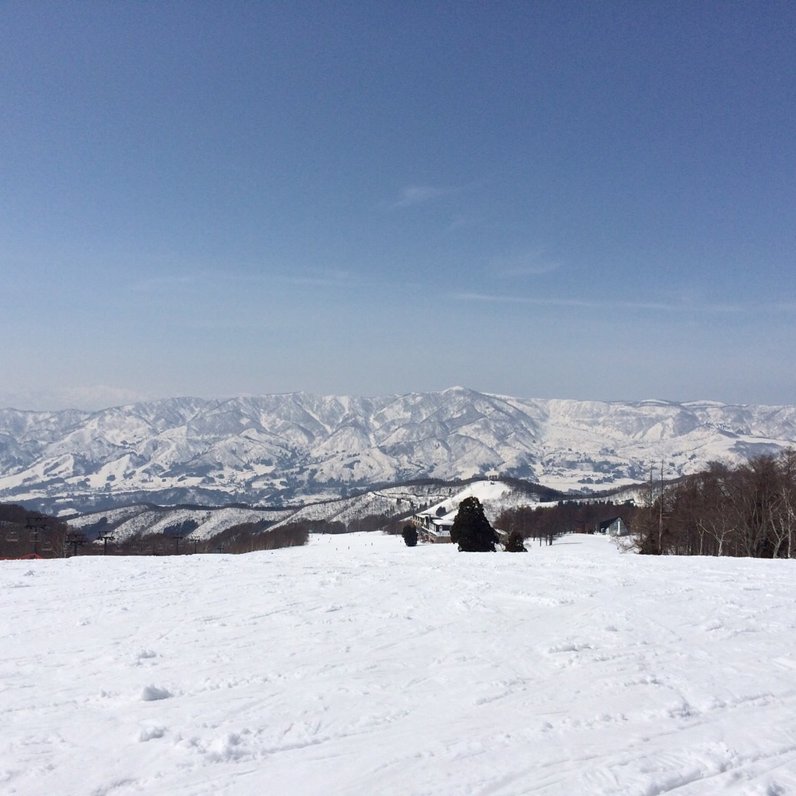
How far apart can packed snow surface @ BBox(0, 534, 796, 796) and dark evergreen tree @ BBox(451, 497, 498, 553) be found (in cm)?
2513

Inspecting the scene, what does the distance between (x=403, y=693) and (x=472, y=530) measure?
33.5 m

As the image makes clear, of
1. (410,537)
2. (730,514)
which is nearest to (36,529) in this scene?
(410,537)

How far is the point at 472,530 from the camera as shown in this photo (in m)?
40.7

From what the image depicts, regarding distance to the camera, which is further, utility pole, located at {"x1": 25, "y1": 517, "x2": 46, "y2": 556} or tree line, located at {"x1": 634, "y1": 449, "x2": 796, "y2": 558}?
utility pole, located at {"x1": 25, "y1": 517, "x2": 46, "y2": 556}

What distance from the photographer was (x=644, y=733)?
6.57 m

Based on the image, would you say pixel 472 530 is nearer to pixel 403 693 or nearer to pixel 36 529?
pixel 403 693

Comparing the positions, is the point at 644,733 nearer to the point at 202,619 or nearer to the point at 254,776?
the point at 254,776

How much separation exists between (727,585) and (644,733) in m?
11.9

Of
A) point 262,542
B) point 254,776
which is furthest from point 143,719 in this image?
point 262,542

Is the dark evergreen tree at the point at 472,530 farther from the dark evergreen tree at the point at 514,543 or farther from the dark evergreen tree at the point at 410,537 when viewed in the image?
the dark evergreen tree at the point at 410,537

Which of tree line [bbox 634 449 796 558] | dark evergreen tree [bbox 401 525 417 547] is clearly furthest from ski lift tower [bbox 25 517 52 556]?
tree line [bbox 634 449 796 558]

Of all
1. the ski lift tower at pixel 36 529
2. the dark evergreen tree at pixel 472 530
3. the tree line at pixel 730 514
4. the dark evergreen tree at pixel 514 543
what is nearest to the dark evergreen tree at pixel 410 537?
the dark evergreen tree at pixel 472 530

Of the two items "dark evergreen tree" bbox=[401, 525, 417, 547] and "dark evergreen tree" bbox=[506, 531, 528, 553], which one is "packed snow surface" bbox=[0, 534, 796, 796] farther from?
"dark evergreen tree" bbox=[401, 525, 417, 547]

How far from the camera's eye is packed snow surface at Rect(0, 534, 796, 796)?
5688mm
